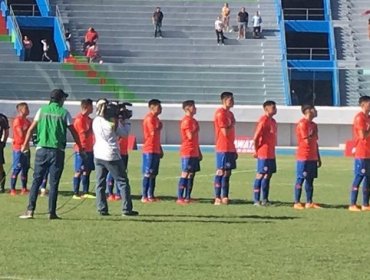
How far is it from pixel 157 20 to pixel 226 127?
1246 inches

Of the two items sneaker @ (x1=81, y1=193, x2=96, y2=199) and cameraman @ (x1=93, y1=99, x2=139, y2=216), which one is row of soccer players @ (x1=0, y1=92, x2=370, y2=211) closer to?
sneaker @ (x1=81, y1=193, x2=96, y2=199)

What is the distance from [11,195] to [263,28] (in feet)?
108

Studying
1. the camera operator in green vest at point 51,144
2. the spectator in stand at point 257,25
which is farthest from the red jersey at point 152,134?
the spectator in stand at point 257,25

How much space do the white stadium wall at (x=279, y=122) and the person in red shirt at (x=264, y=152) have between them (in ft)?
66.3

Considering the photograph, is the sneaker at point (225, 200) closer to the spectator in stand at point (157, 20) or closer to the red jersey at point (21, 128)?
the red jersey at point (21, 128)

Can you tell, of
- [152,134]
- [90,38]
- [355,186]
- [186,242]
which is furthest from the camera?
[90,38]

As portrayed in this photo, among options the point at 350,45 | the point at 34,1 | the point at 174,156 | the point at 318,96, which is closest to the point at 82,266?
the point at 174,156

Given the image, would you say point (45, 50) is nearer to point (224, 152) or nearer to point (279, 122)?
point (279, 122)

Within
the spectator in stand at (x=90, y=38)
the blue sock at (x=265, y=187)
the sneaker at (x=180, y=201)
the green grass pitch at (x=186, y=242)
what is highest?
the spectator in stand at (x=90, y=38)

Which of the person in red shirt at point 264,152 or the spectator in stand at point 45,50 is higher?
the spectator in stand at point 45,50

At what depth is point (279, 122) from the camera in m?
40.7

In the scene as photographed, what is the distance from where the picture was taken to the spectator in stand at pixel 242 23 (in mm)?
51125

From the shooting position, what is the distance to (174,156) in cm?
3612

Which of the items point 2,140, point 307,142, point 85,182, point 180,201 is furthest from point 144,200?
point 2,140
